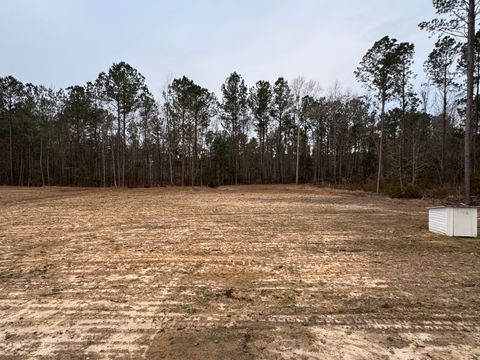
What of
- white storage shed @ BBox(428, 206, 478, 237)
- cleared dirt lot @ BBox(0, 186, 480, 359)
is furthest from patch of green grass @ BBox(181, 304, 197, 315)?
white storage shed @ BBox(428, 206, 478, 237)

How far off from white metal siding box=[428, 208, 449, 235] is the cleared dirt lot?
535mm

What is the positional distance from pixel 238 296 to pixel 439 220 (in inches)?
270

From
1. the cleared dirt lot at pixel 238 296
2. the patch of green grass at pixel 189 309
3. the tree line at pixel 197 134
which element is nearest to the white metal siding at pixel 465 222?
the cleared dirt lot at pixel 238 296

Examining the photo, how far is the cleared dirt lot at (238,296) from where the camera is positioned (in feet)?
8.55

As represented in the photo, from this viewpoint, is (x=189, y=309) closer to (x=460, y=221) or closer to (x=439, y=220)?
(x=460, y=221)

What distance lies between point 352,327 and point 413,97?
31710 millimetres

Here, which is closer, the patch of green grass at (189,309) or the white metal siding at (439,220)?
the patch of green grass at (189,309)

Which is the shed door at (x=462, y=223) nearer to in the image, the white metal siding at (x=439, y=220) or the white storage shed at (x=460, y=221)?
the white storage shed at (x=460, y=221)

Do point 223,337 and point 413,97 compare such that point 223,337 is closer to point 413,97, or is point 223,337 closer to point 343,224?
point 343,224

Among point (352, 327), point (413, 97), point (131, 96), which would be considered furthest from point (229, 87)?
point (352, 327)

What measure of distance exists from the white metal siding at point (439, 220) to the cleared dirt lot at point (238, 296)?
1.75ft

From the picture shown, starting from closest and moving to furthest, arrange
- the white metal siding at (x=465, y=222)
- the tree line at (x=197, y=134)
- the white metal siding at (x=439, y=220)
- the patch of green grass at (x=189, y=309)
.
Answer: the patch of green grass at (x=189, y=309)
the white metal siding at (x=465, y=222)
the white metal siding at (x=439, y=220)
the tree line at (x=197, y=134)

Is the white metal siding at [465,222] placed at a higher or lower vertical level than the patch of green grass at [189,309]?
higher

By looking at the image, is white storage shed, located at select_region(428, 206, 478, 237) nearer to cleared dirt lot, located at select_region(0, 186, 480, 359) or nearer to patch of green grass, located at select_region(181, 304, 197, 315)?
cleared dirt lot, located at select_region(0, 186, 480, 359)
